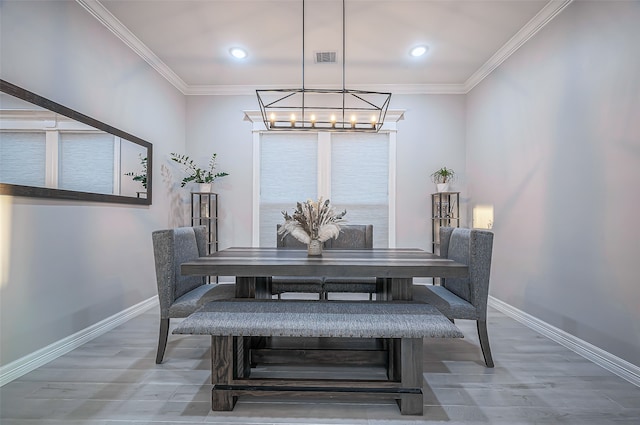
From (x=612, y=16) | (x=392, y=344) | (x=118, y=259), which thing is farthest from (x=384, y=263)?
(x=118, y=259)

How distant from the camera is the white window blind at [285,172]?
4.56 metres

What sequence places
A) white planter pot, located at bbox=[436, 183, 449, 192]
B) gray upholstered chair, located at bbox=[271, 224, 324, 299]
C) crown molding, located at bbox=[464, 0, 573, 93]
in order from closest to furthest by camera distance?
crown molding, located at bbox=[464, 0, 573, 93]
gray upholstered chair, located at bbox=[271, 224, 324, 299]
white planter pot, located at bbox=[436, 183, 449, 192]

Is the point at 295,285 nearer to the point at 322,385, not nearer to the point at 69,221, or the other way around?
the point at 322,385

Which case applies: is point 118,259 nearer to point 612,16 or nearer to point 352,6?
point 352,6

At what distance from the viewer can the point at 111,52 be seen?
3.00 m

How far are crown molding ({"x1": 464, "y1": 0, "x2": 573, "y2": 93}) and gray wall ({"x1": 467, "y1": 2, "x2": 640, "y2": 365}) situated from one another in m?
0.06

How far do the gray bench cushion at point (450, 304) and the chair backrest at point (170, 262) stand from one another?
1.70 metres

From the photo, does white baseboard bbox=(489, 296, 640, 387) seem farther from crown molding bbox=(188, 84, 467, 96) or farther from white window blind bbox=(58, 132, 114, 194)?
white window blind bbox=(58, 132, 114, 194)

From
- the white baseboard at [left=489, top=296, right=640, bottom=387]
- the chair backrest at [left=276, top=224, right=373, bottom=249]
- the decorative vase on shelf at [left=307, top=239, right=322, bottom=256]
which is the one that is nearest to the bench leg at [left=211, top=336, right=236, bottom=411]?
the decorative vase on shelf at [left=307, top=239, right=322, bottom=256]

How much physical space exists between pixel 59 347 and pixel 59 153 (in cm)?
140

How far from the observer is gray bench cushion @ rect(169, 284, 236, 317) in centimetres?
223

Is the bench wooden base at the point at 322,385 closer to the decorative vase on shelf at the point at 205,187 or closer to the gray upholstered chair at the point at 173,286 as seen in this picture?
the gray upholstered chair at the point at 173,286

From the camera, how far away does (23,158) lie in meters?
2.08

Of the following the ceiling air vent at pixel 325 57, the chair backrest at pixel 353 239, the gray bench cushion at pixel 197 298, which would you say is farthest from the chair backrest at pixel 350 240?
the ceiling air vent at pixel 325 57
